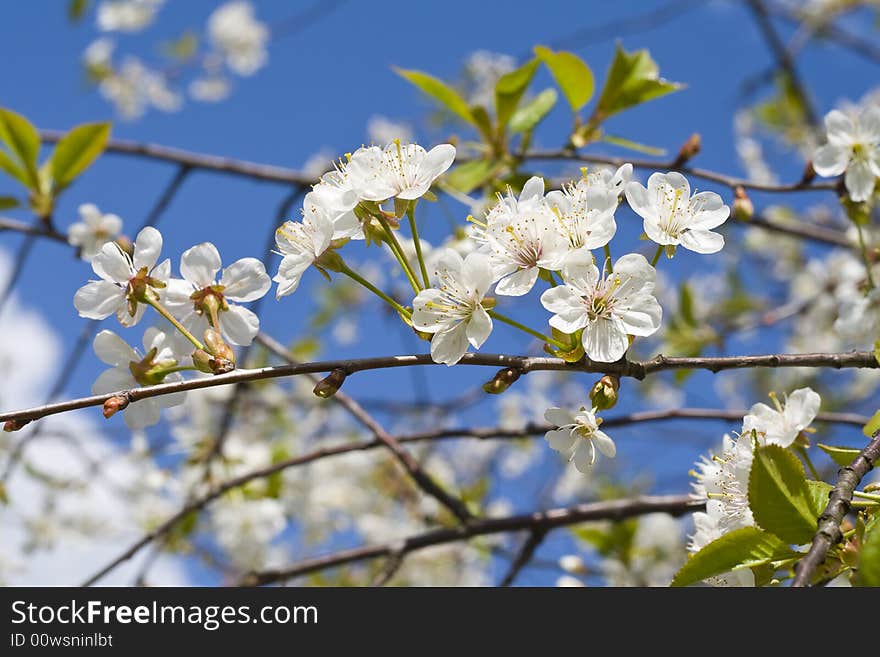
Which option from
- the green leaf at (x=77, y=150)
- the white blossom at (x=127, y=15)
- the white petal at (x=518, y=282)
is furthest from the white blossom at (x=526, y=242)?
the white blossom at (x=127, y=15)

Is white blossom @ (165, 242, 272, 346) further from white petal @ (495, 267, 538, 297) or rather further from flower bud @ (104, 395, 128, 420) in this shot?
white petal @ (495, 267, 538, 297)

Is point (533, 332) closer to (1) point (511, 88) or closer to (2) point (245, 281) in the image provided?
(2) point (245, 281)

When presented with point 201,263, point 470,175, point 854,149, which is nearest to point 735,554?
point 201,263

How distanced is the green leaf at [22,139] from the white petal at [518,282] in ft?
4.30

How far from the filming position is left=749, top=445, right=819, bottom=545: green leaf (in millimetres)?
858

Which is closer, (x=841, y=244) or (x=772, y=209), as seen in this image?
(x=841, y=244)

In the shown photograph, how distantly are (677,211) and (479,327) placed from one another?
32cm

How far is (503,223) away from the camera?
1.02 meters

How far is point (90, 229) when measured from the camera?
196cm

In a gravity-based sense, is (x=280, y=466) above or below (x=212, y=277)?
above

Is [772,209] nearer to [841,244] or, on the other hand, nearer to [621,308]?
[841,244]

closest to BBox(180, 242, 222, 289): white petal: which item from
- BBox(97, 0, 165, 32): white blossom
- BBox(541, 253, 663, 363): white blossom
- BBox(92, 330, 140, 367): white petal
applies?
BBox(92, 330, 140, 367): white petal
